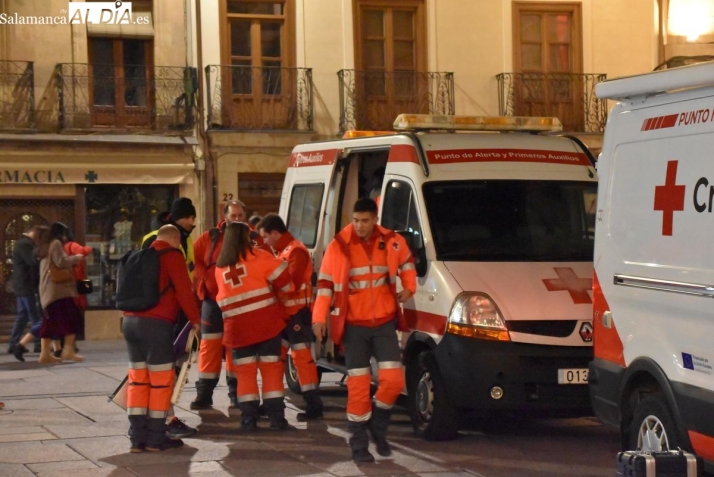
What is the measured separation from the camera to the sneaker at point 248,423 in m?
9.12

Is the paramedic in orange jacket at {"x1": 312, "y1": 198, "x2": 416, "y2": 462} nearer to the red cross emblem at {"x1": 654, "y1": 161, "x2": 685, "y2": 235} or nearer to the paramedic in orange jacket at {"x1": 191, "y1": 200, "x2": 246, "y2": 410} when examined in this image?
the paramedic in orange jacket at {"x1": 191, "y1": 200, "x2": 246, "y2": 410}

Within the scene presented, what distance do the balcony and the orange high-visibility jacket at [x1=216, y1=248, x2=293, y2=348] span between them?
12.4m

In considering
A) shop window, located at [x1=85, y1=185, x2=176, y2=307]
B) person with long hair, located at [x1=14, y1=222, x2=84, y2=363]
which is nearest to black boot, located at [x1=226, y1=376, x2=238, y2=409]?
person with long hair, located at [x1=14, y1=222, x2=84, y2=363]

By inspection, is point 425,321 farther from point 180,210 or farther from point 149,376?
point 180,210

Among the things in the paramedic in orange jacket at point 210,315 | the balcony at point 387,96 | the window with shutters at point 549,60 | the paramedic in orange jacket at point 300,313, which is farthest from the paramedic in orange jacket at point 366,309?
the window with shutters at point 549,60

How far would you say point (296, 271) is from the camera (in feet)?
31.1

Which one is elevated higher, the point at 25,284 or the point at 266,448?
the point at 25,284

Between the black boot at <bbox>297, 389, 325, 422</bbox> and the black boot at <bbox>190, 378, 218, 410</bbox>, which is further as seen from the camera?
the black boot at <bbox>190, 378, 218, 410</bbox>

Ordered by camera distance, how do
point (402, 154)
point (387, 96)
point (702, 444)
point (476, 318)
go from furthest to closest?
point (387, 96)
point (402, 154)
point (476, 318)
point (702, 444)

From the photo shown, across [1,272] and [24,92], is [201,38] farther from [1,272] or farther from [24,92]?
[1,272]

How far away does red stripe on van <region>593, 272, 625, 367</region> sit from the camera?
6766 mm

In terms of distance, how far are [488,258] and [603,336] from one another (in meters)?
1.93

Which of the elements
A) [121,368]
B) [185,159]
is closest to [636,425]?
[121,368]

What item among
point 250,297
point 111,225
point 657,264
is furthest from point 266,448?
point 111,225
